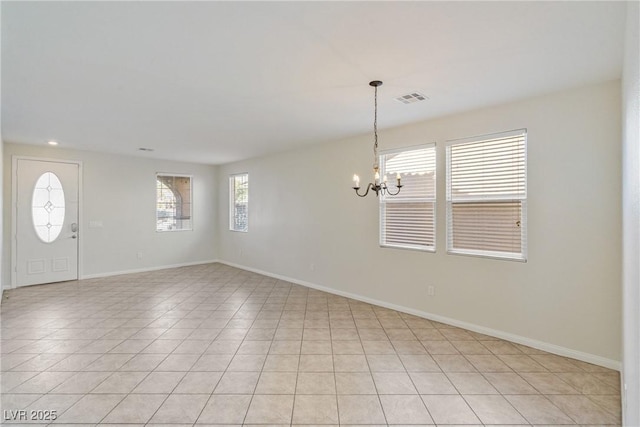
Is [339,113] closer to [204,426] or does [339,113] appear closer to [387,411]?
[387,411]

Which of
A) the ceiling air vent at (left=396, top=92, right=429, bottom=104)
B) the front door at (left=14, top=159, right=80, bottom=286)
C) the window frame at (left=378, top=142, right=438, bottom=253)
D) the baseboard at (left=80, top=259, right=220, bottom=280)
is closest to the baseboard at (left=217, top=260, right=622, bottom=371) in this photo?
the window frame at (left=378, top=142, right=438, bottom=253)

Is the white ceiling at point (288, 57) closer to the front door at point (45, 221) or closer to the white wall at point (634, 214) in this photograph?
the white wall at point (634, 214)

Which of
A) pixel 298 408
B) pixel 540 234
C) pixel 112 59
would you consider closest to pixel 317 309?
pixel 298 408

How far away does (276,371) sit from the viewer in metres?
2.74

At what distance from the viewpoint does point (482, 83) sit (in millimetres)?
2852

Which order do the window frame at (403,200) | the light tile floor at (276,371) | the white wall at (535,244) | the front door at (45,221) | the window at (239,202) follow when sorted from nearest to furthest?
the light tile floor at (276,371), the white wall at (535,244), the window frame at (403,200), the front door at (45,221), the window at (239,202)

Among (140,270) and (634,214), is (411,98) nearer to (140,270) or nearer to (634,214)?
(634,214)

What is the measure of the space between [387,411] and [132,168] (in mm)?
7014

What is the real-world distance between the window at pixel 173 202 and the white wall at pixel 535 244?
4.17 m

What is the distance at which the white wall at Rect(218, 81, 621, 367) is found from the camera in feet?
9.20

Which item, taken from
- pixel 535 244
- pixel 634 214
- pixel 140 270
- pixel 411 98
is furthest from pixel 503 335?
pixel 140 270

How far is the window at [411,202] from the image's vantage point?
409 centimetres

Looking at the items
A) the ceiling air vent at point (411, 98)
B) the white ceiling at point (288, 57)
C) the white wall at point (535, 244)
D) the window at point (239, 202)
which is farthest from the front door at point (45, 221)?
the ceiling air vent at point (411, 98)

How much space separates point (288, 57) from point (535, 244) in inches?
121
